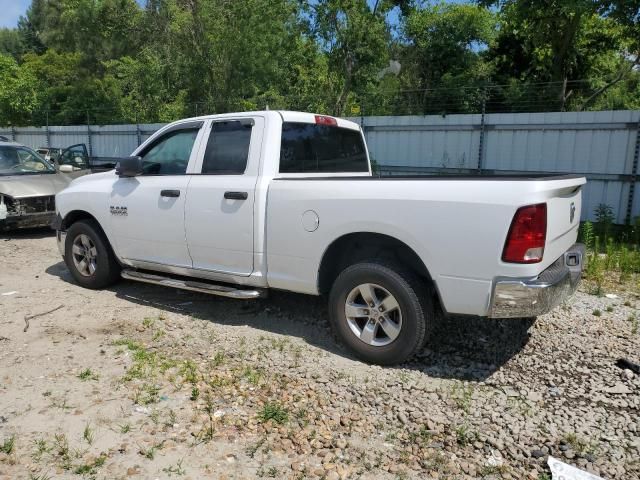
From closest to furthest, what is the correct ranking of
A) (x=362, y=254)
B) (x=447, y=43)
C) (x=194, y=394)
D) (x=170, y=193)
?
(x=194, y=394) < (x=362, y=254) < (x=170, y=193) < (x=447, y=43)

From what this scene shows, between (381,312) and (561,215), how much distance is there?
4.85 ft

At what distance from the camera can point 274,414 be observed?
3.46m

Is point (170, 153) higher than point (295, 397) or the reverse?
higher

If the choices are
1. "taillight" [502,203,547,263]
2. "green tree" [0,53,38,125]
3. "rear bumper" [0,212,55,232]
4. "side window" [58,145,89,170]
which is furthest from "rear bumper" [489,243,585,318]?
"green tree" [0,53,38,125]

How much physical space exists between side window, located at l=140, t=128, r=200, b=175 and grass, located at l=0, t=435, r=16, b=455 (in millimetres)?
2831

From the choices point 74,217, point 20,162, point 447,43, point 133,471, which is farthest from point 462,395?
point 447,43

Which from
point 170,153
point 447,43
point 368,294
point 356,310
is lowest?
point 356,310

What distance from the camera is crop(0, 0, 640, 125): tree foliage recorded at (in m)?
13.3

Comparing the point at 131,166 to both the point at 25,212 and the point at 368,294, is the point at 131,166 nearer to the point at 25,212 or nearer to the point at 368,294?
the point at 368,294

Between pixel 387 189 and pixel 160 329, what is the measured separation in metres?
Answer: 2.51

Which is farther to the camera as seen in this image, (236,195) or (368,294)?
(236,195)

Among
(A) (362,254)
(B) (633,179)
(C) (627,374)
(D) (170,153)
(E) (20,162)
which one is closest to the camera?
(C) (627,374)

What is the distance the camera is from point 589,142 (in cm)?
994

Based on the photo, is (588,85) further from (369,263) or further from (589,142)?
(369,263)
